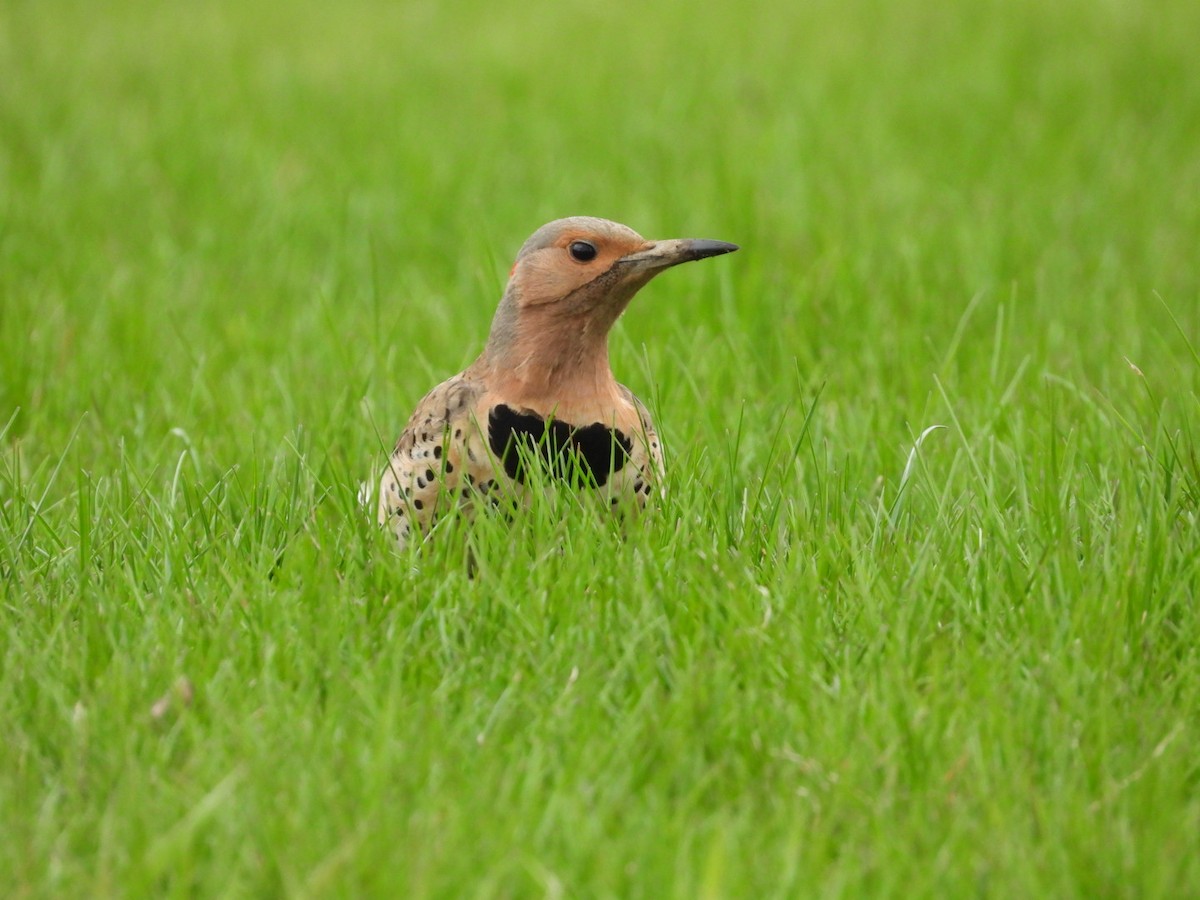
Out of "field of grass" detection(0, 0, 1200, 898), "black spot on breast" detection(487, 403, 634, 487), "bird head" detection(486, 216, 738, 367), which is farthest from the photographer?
"bird head" detection(486, 216, 738, 367)

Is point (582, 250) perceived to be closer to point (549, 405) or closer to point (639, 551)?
point (549, 405)

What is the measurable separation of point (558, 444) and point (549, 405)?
0.11 meters

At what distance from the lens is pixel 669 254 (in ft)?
11.4

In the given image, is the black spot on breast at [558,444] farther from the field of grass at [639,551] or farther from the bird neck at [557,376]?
the field of grass at [639,551]

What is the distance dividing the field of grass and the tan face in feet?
1.61

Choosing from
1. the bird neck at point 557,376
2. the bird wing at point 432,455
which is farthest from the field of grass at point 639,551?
the bird neck at point 557,376

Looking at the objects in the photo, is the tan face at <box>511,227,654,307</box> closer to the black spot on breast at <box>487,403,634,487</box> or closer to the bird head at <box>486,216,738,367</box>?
the bird head at <box>486,216,738,367</box>

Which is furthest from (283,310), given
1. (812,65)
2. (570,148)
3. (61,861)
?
(812,65)

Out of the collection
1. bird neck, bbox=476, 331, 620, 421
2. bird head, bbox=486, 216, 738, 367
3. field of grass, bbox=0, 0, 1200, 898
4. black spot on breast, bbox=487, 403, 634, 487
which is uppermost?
bird head, bbox=486, 216, 738, 367

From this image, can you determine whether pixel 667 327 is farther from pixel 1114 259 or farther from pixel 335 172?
pixel 335 172

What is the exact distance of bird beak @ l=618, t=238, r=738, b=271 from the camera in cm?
345

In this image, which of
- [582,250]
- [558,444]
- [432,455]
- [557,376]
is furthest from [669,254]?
[432,455]

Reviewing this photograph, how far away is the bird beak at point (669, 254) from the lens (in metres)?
3.45

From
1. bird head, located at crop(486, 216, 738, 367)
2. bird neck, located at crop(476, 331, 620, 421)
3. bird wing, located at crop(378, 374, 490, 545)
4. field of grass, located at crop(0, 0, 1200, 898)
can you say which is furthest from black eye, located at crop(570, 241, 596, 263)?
field of grass, located at crop(0, 0, 1200, 898)
